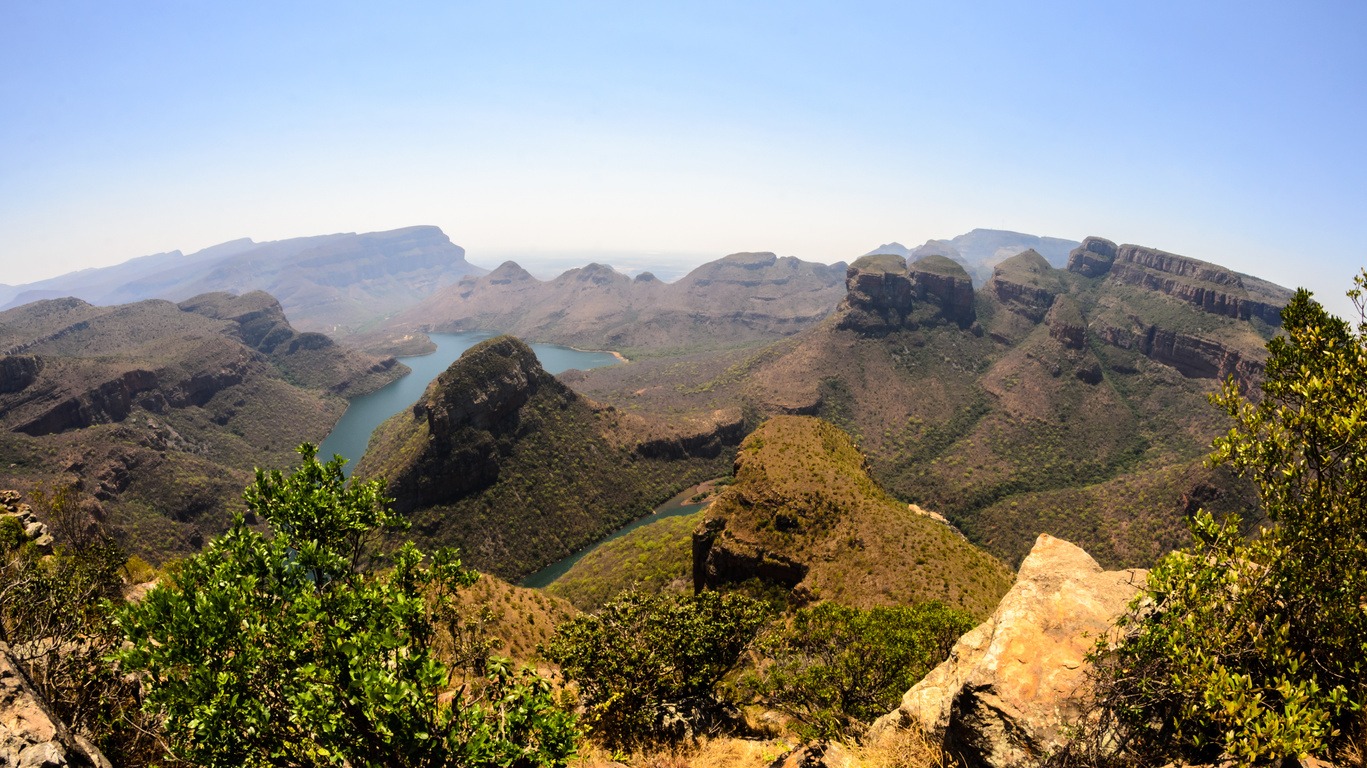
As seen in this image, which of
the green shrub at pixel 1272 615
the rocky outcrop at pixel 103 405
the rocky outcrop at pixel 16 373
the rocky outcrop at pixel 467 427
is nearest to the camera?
the green shrub at pixel 1272 615

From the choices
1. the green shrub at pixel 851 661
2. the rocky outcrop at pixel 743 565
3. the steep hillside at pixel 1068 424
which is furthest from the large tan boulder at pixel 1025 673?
the steep hillside at pixel 1068 424

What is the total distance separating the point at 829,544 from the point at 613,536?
73.6 meters

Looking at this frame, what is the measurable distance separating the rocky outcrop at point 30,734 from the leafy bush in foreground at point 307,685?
213 cm

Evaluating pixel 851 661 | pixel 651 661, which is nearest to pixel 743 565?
pixel 851 661

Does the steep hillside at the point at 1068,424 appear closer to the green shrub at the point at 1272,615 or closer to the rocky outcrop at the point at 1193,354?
the rocky outcrop at the point at 1193,354

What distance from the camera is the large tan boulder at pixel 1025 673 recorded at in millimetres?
13281

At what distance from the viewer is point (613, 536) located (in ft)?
403

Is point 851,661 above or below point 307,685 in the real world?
below

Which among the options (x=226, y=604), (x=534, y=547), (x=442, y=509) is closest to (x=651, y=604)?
(x=226, y=604)

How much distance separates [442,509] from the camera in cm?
11200

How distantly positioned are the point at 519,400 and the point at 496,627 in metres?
84.3

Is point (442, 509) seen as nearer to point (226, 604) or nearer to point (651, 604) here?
point (651, 604)

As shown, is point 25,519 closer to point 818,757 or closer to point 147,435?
point 818,757

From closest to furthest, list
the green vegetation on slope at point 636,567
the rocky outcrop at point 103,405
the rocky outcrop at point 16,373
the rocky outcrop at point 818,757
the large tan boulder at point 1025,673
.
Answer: the large tan boulder at point 1025,673
the rocky outcrop at point 818,757
the green vegetation on slope at point 636,567
the rocky outcrop at point 103,405
the rocky outcrop at point 16,373
